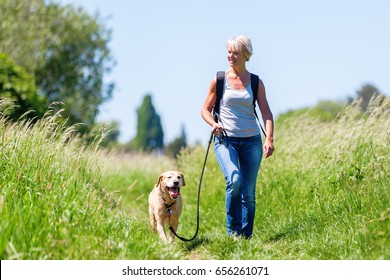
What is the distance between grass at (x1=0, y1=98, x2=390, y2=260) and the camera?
17.2 ft

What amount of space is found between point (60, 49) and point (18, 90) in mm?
16772

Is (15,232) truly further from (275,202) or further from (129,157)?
(129,157)

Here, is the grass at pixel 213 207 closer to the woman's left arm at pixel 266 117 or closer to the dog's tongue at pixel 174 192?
the dog's tongue at pixel 174 192

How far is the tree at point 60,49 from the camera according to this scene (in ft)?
101

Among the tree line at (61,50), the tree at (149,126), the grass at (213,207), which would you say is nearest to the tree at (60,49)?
the tree line at (61,50)

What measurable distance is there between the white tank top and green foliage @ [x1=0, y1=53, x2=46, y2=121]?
9.27 metres

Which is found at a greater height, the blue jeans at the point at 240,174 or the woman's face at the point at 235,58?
the woman's face at the point at 235,58

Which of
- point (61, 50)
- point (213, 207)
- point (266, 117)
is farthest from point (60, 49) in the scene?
point (266, 117)

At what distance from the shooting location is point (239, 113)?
282 inches

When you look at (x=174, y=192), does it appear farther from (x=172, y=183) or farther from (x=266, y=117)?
(x=266, y=117)

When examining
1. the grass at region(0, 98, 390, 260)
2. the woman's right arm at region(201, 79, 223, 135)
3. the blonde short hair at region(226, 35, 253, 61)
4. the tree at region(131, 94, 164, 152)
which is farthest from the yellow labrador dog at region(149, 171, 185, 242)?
the tree at region(131, 94, 164, 152)

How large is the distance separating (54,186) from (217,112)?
2173 mm

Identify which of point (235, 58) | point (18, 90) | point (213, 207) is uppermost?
point (235, 58)

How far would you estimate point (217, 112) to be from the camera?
7371 mm
